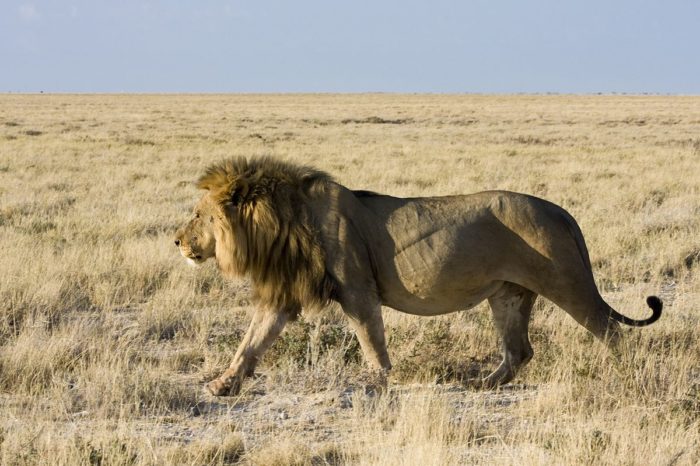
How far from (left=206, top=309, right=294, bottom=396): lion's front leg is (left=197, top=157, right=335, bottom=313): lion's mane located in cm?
9

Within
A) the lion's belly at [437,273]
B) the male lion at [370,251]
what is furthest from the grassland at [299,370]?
the lion's belly at [437,273]

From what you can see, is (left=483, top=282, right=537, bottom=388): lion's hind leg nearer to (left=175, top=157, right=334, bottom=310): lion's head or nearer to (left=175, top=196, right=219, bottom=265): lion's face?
(left=175, top=157, right=334, bottom=310): lion's head

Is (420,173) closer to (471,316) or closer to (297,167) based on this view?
(471,316)

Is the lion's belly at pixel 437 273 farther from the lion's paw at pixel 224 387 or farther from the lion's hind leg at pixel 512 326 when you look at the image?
the lion's paw at pixel 224 387

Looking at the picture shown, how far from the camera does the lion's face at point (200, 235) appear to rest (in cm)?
573

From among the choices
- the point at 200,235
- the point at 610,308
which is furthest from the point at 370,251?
the point at 610,308

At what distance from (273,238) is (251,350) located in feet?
2.42

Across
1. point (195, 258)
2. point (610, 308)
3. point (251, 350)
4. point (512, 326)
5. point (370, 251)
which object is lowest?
point (251, 350)

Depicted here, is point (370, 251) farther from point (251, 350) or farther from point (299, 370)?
point (299, 370)

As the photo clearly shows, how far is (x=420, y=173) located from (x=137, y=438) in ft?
51.3

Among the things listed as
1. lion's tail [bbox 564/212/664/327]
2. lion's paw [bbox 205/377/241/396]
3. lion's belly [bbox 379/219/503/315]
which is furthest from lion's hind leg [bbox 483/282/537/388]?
lion's paw [bbox 205/377/241/396]

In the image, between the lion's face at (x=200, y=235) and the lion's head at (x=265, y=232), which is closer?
the lion's head at (x=265, y=232)

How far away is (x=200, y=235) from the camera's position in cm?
574

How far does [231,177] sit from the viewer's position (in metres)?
5.68
